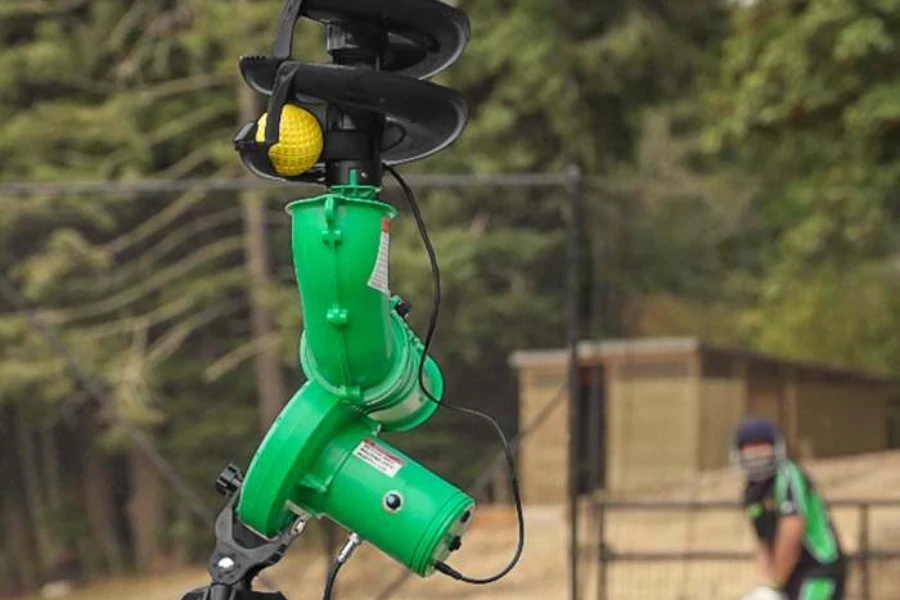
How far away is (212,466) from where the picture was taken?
11125 millimetres

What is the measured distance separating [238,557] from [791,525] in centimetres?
424

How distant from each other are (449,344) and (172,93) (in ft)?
33.9

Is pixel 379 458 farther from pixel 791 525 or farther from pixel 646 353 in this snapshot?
pixel 646 353

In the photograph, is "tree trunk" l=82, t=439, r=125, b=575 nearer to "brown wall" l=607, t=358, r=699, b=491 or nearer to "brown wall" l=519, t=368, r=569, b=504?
"brown wall" l=607, t=358, r=699, b=491

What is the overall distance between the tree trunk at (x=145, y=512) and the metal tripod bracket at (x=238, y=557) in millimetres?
8677

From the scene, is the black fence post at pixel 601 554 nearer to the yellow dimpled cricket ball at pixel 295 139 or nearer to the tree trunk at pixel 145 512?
the tree trunk at pixel 145 512

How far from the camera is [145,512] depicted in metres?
11.8

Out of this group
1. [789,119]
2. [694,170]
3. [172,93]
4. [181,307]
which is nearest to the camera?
[789,119]

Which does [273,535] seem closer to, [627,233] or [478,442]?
[478,442]

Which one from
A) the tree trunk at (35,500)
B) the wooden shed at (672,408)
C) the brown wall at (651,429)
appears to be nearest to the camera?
the wooden shed at (672,408)

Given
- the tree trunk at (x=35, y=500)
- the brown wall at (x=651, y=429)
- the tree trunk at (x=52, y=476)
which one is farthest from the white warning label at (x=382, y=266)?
the tree trunk at (x=52, y=476)

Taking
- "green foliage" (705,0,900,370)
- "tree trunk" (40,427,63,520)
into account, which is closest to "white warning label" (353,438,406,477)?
"tree trunk" (40,427,63,520)

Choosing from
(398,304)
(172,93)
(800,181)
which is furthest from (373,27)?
(172,93)

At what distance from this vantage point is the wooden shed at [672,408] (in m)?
8.75
